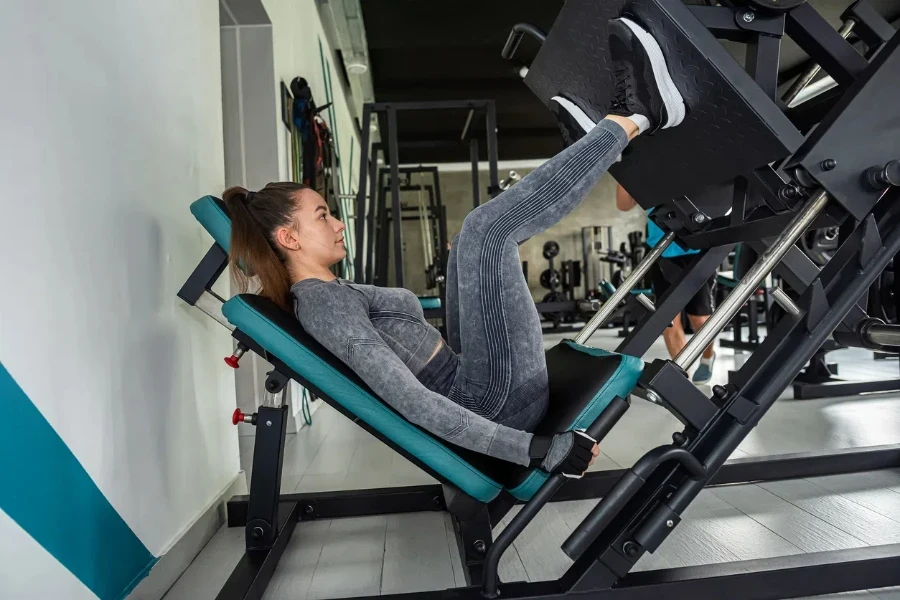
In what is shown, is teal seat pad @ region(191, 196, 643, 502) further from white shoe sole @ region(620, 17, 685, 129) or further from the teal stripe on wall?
white shoe sole @ region(620, 17, 685, 129)

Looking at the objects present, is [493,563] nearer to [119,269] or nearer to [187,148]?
[119,269]

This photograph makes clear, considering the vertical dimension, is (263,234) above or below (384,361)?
above

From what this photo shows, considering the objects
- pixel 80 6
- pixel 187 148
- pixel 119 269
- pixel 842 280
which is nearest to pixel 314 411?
pixel 187 148

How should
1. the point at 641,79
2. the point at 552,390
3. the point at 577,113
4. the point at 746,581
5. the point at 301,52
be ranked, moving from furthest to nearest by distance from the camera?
1. the point at 301,52
2. the point at 577,113
3. the point at 552,390
4. the point at 641,79
5. the point at 746,581

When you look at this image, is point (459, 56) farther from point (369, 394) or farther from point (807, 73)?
point (369, 394)

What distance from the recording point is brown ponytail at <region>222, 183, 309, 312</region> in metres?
1.34

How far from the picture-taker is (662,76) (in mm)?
1159

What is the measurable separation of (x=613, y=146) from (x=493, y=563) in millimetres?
811

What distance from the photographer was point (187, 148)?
1.64 metres

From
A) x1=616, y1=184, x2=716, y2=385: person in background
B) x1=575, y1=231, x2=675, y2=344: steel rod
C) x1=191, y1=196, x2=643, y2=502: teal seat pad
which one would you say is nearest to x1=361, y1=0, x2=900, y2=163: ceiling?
x1=616, y1=184, x2=716, y2=385: person in background

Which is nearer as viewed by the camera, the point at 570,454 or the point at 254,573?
the point at 570,454

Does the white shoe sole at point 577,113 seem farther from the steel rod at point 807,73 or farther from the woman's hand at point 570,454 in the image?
the woman's hand at point 570,454

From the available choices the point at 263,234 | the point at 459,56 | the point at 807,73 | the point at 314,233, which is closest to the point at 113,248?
the point at 263,234

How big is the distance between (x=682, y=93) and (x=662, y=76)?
0.07 m
